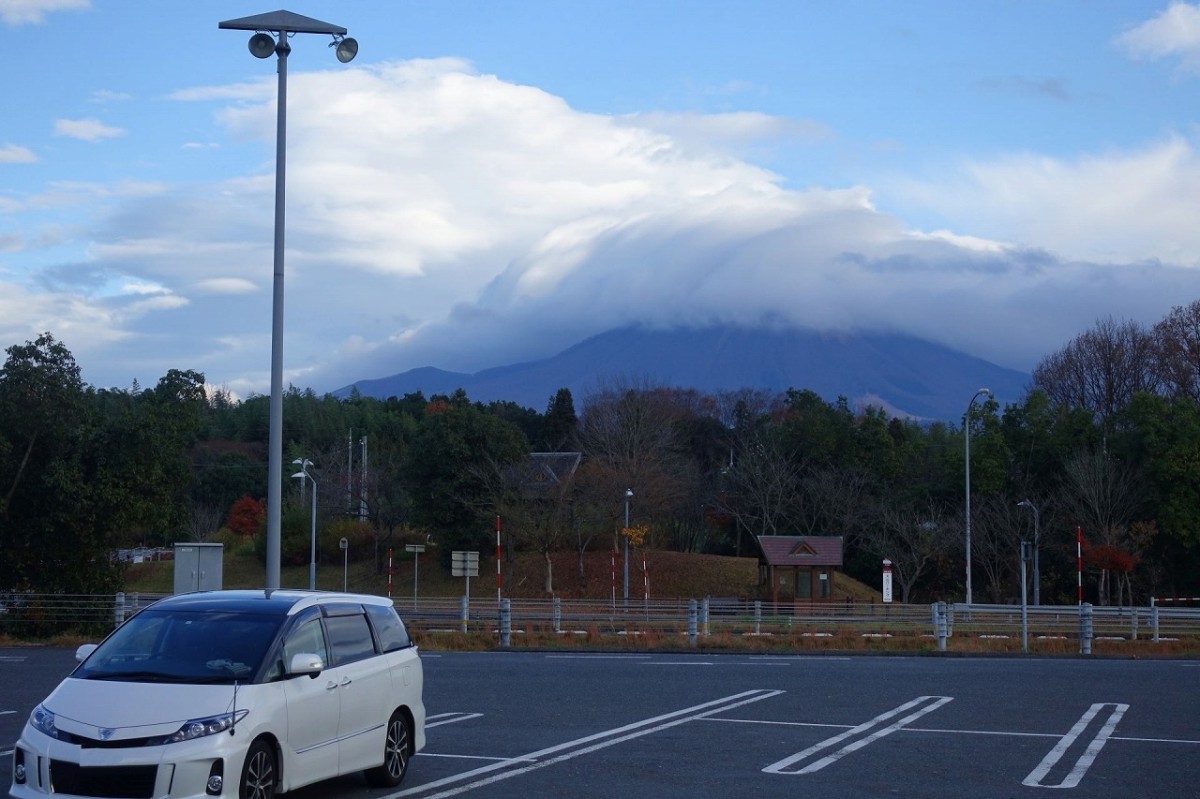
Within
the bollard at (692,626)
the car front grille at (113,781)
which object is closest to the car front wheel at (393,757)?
the car front grille at (113,781)

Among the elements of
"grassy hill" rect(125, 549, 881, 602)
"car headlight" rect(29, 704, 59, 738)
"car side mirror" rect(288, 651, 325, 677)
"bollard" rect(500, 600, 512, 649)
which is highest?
"car side mirror" rect(288, 651, 325, 677)

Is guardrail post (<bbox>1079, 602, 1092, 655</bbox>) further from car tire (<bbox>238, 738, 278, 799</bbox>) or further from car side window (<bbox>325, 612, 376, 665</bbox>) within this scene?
car tire (<bbox>238, 738, 278, 799</bbox>)

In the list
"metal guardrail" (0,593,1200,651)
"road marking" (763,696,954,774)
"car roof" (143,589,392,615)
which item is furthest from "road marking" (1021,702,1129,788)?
"metal guardrail" (0,593,1200,651)

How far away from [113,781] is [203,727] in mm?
592

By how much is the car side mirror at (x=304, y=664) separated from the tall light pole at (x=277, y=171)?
7.41 meters

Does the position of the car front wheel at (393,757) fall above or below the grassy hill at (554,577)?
above

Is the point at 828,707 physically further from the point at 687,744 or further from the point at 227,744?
the point at 227,744

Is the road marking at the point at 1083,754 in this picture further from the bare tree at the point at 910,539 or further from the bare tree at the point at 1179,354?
the bare tree at the point at 1179,354

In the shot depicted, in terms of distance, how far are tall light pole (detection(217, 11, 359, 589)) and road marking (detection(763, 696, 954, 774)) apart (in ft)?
24.1

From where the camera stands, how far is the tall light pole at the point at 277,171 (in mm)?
16172

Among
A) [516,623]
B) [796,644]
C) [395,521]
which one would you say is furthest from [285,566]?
[796,644]

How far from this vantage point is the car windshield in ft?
27.9

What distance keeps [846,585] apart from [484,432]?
18935mm

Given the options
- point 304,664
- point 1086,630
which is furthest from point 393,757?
point 1086,630
